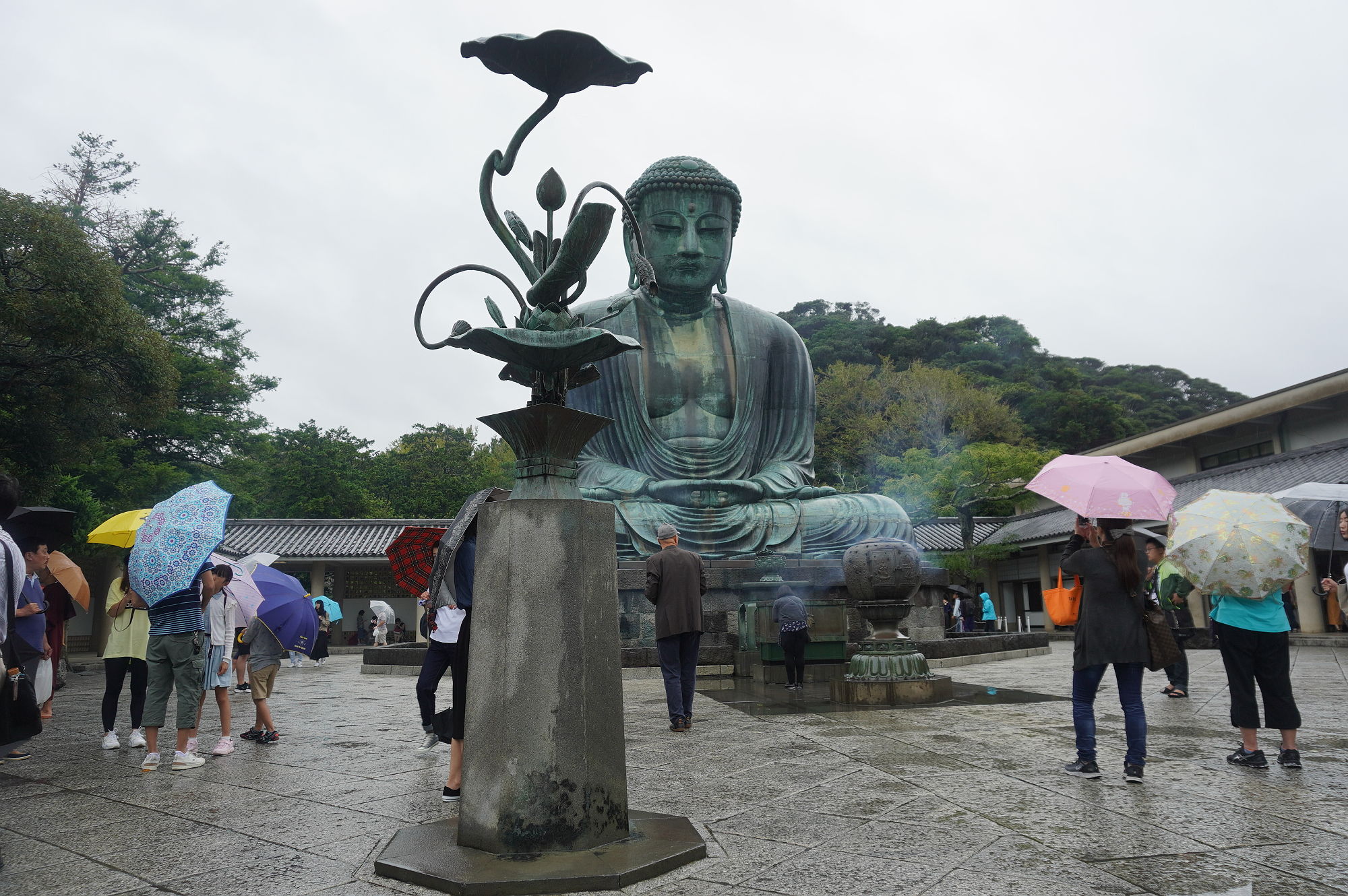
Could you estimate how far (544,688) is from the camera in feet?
9.23

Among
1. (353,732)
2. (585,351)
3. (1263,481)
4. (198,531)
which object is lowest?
(353,732)

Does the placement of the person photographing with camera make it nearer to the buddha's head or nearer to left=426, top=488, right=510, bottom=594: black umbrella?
left=426, top=488, right=510, bottom=594: black umbrella

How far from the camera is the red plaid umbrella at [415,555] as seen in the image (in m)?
4.77

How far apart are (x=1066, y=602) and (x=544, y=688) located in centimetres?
258

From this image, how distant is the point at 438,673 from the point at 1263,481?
658 inches

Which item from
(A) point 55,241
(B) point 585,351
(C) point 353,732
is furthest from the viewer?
(A) point 55,241

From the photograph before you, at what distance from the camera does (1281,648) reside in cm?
399

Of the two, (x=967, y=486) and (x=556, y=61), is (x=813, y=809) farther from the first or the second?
(x=967, y=486)

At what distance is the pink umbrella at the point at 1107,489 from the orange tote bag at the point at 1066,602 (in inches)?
14.3

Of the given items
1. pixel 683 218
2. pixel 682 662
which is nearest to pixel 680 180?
pixel 683 218

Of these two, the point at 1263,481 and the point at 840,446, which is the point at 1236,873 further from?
the point at 840,446

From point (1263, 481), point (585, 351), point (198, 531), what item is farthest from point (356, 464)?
point (585, 351)

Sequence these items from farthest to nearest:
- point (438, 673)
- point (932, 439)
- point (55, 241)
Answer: point (932, 439) → point (55, 241) → point (438, 673)

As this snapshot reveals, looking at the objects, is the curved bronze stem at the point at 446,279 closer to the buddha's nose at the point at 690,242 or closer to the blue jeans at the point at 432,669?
the blue jeans at the point at 432,669
